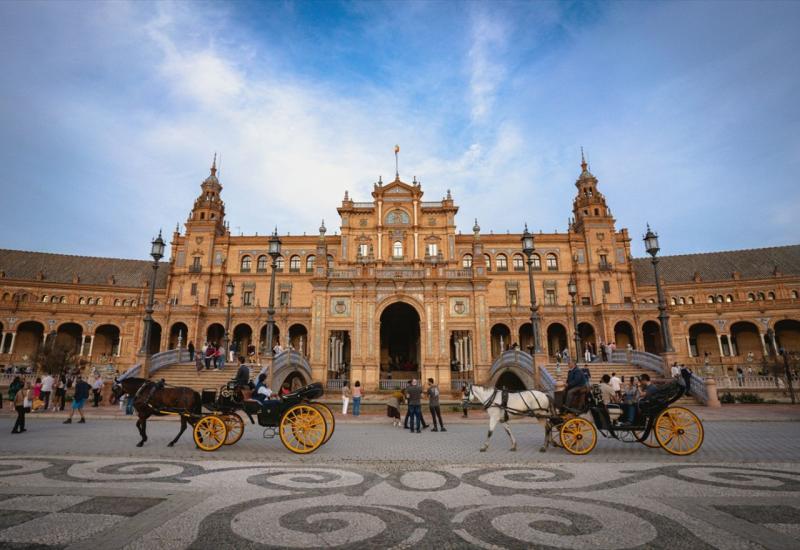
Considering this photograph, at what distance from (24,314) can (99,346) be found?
8.18 meters

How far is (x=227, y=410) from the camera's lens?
9062mm

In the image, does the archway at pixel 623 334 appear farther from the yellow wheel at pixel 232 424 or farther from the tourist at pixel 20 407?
the tourist at pixel 20 407

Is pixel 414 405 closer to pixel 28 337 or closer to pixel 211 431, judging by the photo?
Answer: pixel 211 431

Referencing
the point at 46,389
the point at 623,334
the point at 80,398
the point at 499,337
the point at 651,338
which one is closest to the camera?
the point at 80,398

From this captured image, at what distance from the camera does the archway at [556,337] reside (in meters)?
47.1

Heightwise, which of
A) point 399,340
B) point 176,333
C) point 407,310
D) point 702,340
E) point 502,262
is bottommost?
point 399,340

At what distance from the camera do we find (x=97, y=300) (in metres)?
53.1

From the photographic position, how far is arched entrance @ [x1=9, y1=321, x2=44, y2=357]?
156 feet

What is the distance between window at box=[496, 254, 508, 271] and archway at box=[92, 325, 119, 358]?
4873 centimetres

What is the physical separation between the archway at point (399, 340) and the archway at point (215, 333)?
21.1 m

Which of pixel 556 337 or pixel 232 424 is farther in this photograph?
pixel 556 337

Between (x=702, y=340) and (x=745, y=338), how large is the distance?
14.1 ft

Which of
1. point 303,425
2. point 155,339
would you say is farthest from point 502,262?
point 303,425

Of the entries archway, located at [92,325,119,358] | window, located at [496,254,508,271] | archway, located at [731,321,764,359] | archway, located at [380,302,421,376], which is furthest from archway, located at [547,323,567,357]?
archway, located at [92,325,119,358]
